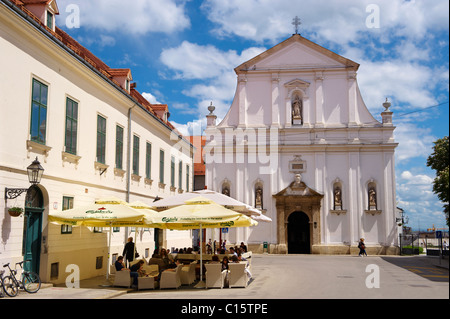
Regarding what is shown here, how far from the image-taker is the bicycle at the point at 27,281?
13180 millimetres

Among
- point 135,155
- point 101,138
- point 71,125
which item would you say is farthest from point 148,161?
point 71,125

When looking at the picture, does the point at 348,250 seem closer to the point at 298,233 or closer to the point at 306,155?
the point at 298,233

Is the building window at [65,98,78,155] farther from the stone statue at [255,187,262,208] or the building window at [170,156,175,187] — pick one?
the stone statue at [255,187,262,208]

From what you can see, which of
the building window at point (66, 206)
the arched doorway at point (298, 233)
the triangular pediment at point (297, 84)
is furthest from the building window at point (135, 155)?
the triangular pediment at point (297, 84)

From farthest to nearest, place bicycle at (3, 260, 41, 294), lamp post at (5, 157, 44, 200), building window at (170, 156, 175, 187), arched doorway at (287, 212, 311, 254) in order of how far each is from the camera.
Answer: arched doorway at (287, 212, 311, 254)
building window at (170, 156, 175, 187)
lamp post at (5, 157, 44, 200)
bicycle at (3, 260, 41, 294)

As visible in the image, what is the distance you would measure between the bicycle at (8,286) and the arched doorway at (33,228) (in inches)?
61.3

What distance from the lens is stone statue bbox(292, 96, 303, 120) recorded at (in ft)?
127

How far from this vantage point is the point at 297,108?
127 ft

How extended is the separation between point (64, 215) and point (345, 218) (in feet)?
85.2

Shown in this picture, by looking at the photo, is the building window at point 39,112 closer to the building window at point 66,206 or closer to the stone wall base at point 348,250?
the building window at point 66,206

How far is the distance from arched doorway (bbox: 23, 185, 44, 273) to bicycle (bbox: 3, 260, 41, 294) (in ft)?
2.33

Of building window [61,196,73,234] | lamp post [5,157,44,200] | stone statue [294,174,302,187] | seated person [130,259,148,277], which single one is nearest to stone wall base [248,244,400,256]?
stone statue [294,174,302,187]

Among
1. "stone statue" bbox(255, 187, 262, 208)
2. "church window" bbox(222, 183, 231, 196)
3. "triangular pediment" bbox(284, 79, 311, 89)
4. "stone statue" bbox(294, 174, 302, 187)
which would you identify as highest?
"triangular pediment" bbox(284, 79, 311, 89)

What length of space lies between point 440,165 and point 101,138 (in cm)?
2278
